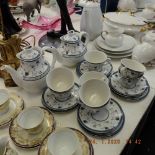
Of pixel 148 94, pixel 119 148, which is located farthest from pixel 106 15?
pixel 119 148

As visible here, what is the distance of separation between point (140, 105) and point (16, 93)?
1.34 feet

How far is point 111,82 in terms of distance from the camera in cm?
70

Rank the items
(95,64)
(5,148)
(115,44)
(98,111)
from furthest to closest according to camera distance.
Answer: (115,44), (95,64), (98,111), (5,148)

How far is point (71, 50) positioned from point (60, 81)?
0.46 feet

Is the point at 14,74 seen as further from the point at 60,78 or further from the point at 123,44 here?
the point at 123,44

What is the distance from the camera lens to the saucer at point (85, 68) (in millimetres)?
742

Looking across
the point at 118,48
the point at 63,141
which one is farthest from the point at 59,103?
the point at 118,48

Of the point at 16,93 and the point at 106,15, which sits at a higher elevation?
the point at 106,15

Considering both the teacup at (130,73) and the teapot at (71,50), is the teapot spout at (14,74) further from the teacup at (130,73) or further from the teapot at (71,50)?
the teacup at (130,73)

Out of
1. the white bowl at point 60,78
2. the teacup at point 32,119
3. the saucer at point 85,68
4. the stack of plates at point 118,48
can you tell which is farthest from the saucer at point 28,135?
the stack of plates at point 118,48

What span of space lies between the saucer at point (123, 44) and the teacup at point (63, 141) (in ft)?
1.49

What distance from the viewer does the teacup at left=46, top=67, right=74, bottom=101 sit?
63 centimetres

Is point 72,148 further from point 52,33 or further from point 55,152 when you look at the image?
point 52,33

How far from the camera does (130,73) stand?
65 cm
